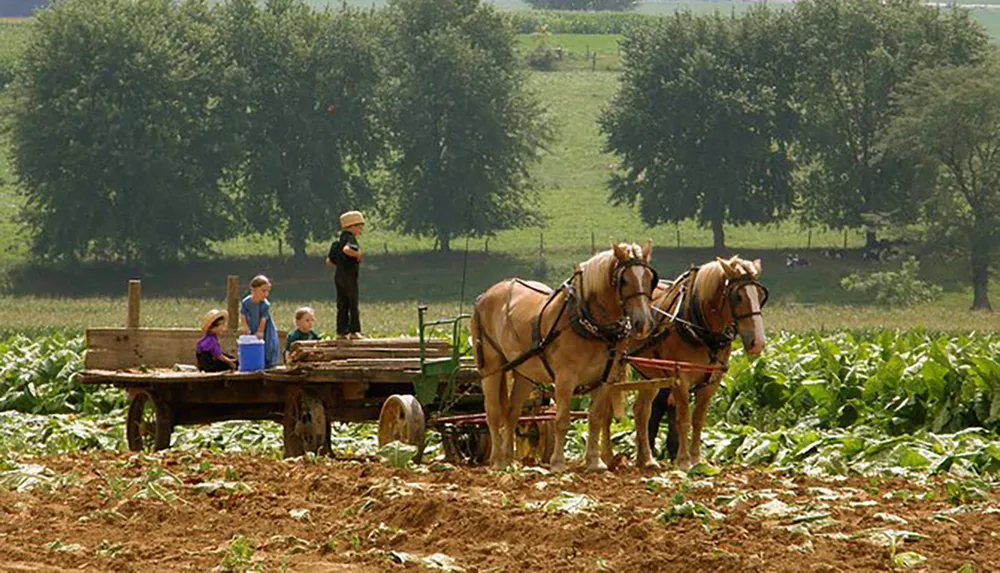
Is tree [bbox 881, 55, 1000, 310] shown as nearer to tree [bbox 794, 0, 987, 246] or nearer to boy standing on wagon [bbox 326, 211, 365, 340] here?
tree [bbox 794, 0, 987, 246]

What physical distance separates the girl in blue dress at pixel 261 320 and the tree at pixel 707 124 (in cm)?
6151

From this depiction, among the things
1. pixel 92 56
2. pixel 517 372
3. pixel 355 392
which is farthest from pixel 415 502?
pixel 92 56

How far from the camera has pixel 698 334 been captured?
50.9ft

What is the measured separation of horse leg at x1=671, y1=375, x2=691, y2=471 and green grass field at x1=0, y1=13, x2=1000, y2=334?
1566 inches

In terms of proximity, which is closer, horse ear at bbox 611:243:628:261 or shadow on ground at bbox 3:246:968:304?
horse ear at bbox 611:243:628:261

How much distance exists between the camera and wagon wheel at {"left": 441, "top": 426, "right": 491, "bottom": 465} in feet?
54.6

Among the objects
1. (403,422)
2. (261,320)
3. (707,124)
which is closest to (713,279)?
(403,422)

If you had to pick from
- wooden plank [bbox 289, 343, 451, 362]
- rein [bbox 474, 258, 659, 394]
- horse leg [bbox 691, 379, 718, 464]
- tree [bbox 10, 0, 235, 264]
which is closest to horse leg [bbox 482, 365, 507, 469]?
rein [bbox 474, 258, 659, 394]

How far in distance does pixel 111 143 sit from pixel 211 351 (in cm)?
5785

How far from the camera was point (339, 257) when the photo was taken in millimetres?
17375

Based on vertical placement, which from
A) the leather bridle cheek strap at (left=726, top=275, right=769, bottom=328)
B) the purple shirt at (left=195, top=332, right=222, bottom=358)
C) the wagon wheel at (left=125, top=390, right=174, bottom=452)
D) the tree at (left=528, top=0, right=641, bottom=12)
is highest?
the tree at (left=528, top=0, right=641, bottom=12)

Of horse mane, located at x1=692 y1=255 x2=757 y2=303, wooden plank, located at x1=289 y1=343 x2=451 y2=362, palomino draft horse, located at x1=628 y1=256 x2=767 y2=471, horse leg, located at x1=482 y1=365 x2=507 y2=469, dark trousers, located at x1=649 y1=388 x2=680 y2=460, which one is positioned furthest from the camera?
wooden plank, located at x1=289 y1=343 x2=451 y2=362

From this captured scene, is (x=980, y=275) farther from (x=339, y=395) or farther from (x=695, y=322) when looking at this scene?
(x=695, y=322)

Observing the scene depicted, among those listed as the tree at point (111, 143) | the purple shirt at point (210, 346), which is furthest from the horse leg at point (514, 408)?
the tree at point (111, 143)
